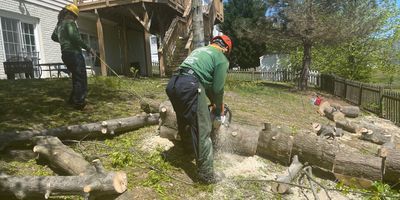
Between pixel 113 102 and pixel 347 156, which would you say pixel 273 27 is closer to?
pixel 113 102

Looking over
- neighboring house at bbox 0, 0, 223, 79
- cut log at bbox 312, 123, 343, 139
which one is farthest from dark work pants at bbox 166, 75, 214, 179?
neighboring house at bbox 0, 0, 223, 79

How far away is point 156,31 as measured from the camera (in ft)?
69.5

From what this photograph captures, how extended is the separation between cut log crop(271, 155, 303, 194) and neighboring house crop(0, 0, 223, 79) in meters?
5.52

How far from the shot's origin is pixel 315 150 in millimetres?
4730

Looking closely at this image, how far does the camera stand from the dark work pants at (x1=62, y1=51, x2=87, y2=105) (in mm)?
5918

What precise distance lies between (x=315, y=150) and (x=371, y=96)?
10.1 metres

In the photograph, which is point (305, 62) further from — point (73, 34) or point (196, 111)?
point (196, 111)

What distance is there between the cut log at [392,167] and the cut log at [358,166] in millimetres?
110

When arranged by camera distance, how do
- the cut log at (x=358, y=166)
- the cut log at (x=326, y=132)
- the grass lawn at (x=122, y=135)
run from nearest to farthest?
the grass lawn at (x=122, y=135), the cut log at (x=358, y=166), the cut log at (x=326, y=132)

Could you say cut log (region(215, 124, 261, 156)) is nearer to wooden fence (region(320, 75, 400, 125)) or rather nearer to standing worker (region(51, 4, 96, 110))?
standing worker (region(51, 4, 96, 110))

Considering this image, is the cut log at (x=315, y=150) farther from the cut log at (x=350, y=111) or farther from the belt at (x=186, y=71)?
the cut log at (x=350, y=111)

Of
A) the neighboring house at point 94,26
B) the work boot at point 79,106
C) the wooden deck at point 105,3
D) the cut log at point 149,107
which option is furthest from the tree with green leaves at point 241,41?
the work boot at point 79,106

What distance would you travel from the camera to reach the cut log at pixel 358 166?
177 inches

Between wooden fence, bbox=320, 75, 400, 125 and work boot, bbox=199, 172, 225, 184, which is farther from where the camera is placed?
wooden fence, bbox=320, 75, 400, 125
